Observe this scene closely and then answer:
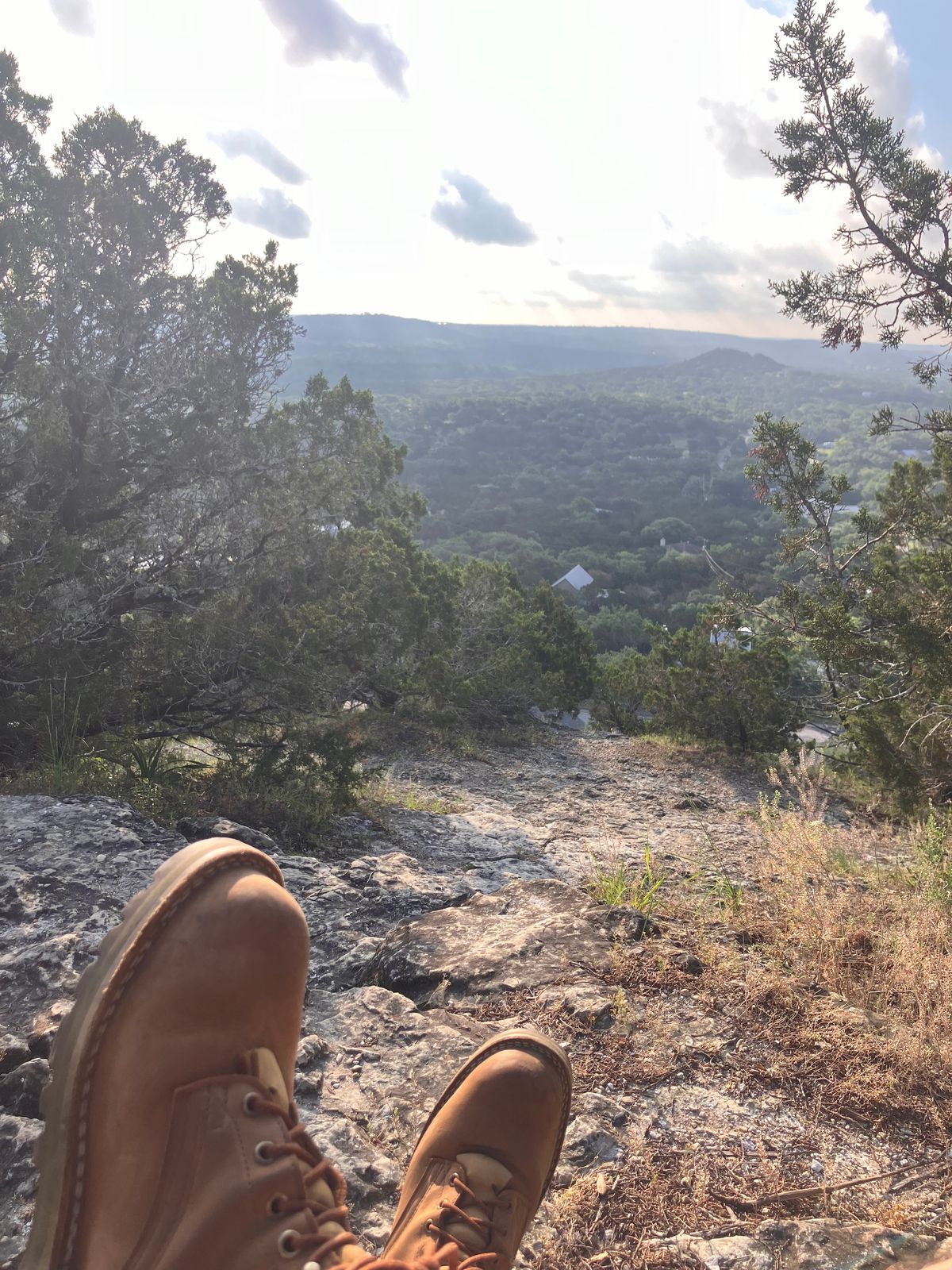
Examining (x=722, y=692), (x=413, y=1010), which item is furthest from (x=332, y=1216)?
(x=722, y=692)

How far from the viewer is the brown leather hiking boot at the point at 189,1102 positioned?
1125 mm

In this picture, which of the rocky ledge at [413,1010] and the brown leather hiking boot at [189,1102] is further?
the rocky ledge at [413,1010]

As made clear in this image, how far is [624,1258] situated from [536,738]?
800 cm

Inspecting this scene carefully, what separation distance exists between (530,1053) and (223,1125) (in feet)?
1.91

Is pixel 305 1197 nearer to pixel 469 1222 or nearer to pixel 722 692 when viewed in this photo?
pixel 469 1222

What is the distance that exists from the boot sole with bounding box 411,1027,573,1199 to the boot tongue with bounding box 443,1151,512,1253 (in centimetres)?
11

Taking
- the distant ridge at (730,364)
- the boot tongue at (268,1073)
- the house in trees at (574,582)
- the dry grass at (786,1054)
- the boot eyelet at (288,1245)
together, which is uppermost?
the distant ridge at (730,364)

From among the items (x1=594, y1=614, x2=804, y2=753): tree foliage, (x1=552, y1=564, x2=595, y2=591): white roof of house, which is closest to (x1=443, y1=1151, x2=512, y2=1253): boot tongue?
(x1=594, y1=614, x2=804, y2=753): tree foliage

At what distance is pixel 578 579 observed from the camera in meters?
38.7

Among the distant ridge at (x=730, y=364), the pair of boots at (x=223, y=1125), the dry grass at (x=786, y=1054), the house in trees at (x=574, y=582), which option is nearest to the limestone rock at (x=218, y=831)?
the dry grass at (x=786, y=1054)

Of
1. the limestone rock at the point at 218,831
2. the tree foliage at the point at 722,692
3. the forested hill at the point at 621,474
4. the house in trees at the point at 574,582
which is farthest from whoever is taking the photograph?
the forested hill at the point at 621,474

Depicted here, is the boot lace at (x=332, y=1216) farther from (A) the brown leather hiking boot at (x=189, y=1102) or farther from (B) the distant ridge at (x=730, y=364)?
(B) the distant ridge at (x=730, y=364)

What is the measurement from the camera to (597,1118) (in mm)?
1718

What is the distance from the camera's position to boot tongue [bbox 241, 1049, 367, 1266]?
1.17 meters
